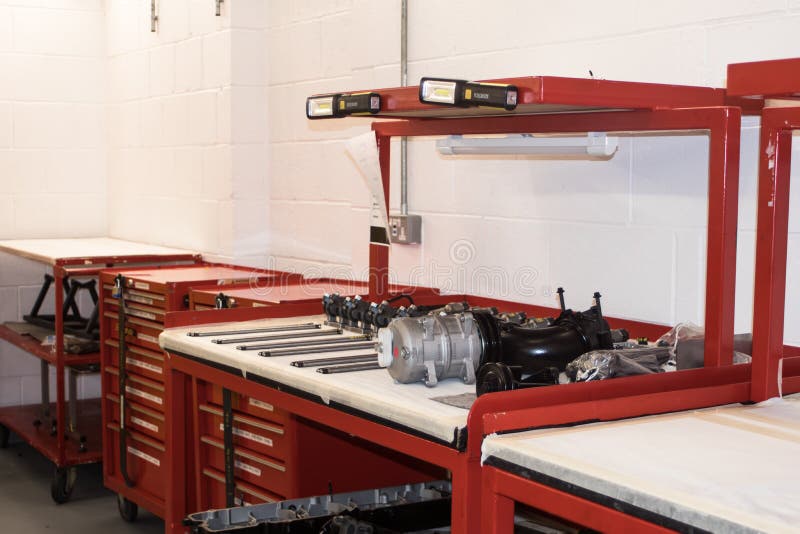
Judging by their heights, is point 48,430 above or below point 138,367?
below

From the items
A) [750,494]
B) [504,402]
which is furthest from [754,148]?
[750,494]

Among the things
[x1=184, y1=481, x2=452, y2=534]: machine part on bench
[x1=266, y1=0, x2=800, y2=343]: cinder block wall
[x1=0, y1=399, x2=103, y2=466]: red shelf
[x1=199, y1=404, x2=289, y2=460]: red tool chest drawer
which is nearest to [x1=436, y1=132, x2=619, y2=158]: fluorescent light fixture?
[x1=266, y1=0, x2=800, y2=343]: cinder block wall

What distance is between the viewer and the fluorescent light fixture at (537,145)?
203cm

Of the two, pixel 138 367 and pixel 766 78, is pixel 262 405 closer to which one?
pixel 138 367

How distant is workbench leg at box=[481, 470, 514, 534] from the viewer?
4.62ft

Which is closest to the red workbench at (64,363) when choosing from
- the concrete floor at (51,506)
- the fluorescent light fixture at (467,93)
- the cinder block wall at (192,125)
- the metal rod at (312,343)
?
the concrete floor at (51,506)

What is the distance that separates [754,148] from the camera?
2.15 m

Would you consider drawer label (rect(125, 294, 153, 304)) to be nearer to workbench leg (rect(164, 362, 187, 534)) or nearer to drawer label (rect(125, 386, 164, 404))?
drawer label (rect(125, 386, 164, 404))

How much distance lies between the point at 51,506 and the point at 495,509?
307 centimetres

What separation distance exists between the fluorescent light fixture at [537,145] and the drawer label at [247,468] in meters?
1.05

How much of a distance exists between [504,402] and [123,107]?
401cm

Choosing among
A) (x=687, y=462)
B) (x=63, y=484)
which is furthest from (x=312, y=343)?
(x=63, y=484)

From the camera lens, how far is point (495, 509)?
141 centimetres

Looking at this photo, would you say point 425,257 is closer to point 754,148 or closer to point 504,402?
point 754,148
